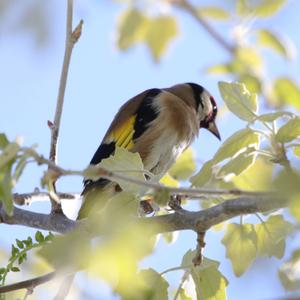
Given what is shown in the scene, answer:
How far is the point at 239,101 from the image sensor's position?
5.82 feet

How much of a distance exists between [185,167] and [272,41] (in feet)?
2.53

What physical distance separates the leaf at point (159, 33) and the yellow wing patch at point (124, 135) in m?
2.33

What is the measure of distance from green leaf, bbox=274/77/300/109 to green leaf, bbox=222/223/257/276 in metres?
0.42

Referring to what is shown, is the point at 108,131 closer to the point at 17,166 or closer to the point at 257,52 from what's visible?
the point at 257,52

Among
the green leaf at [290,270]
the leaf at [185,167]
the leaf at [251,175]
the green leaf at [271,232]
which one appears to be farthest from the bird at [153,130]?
the green leaf at [290,270]

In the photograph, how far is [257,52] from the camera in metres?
2.29

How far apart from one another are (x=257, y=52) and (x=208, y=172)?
0.79 meters

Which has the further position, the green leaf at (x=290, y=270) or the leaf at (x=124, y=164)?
the leaf at (x=124, y=164)

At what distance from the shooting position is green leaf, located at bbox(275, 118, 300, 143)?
61.6 inches

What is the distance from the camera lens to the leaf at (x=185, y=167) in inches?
106

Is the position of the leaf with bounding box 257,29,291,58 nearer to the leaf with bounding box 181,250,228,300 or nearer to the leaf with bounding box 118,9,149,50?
the leaf with bounding box 118,9,149,50

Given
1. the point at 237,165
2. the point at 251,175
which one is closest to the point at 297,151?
the point at 251,175

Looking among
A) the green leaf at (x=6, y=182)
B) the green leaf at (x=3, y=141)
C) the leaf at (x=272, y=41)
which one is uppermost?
the leaf at (x=272, y=41)

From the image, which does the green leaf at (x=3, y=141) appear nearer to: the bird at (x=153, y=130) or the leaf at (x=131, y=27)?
the leaf at (x=131, y=27)
